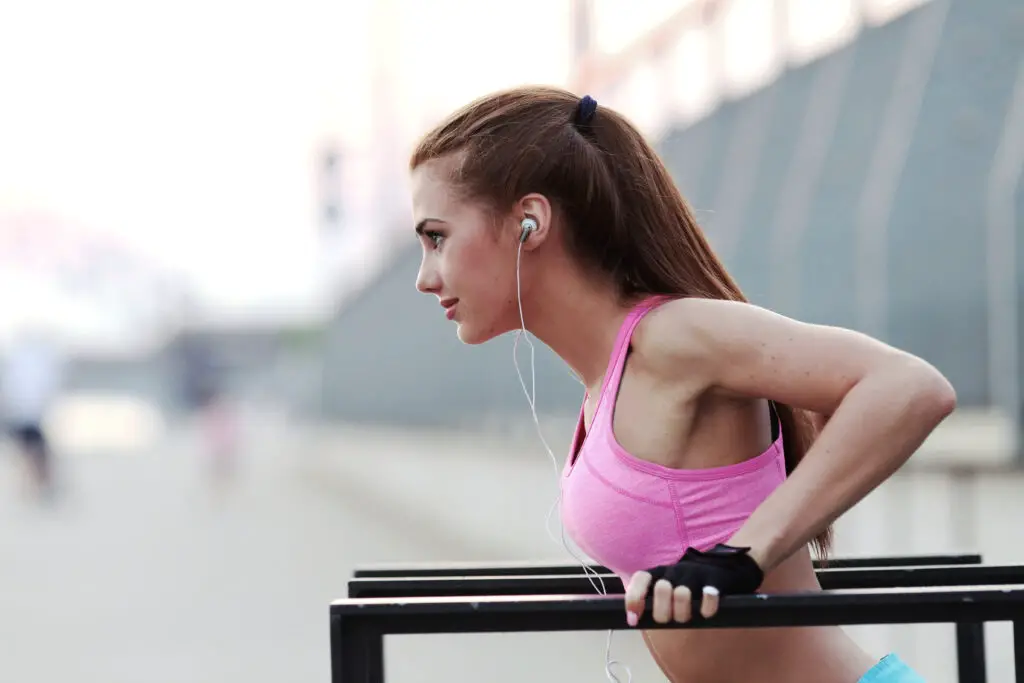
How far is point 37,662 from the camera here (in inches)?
277

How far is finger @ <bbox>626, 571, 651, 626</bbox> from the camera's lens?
5.38 ft

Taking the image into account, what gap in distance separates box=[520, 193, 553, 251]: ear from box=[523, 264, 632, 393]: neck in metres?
0.09

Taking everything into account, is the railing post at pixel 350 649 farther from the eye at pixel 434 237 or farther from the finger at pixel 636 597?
the eye at pixel 434 237

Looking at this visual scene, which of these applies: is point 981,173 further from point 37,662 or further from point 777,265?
point 37,662

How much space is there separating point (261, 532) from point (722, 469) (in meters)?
12.7

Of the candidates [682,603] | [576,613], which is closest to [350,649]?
[576,613]

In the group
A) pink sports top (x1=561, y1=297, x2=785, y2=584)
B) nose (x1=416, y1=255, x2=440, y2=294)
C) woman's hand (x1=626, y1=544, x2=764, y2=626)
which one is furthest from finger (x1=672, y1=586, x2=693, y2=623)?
nose (x1=416, y1=255, x2=440, y2=294)

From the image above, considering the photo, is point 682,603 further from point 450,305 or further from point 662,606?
point 450,305

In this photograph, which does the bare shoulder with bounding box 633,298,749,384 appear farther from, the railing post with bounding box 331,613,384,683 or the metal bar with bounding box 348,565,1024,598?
the railing post with bounding box 331,613,384,683

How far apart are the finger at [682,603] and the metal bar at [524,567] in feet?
2.02

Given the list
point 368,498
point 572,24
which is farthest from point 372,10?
point 572,24

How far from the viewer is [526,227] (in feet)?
6.90

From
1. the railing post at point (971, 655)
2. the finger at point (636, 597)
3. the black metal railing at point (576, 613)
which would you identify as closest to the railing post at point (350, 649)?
the black metal railing at point (576, 613)

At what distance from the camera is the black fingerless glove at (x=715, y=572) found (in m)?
1.67
